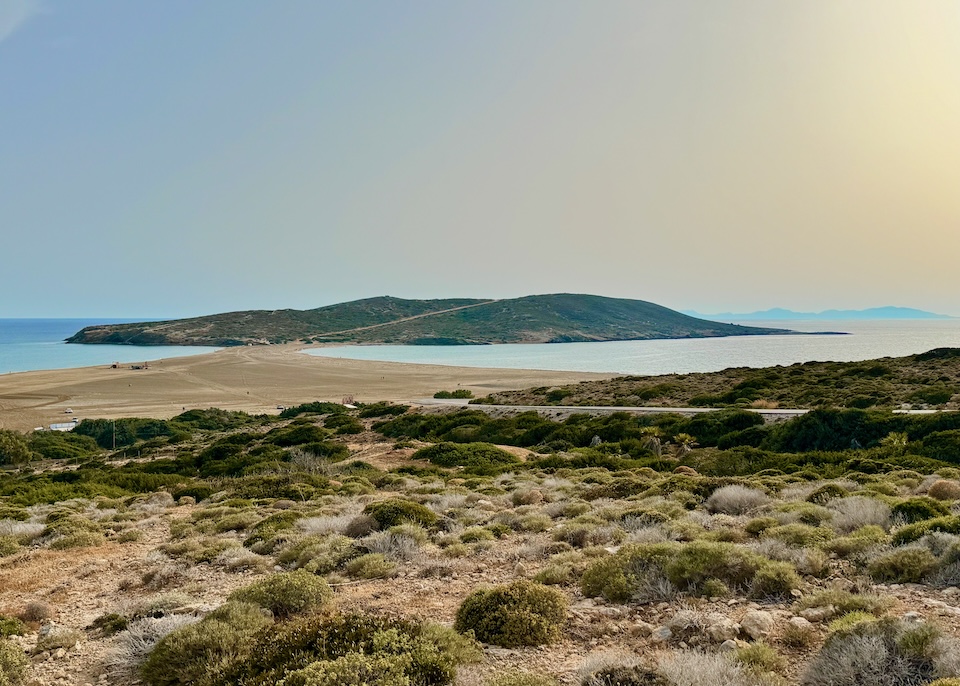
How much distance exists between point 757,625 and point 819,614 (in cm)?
78

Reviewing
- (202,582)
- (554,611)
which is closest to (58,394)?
(202,582)

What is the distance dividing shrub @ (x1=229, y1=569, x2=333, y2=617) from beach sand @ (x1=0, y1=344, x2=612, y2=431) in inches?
1783

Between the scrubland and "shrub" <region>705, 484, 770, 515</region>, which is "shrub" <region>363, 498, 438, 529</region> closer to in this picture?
the scrubland

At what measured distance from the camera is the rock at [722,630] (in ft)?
17.4

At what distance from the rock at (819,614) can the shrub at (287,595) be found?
211 inches

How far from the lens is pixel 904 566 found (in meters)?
6.58

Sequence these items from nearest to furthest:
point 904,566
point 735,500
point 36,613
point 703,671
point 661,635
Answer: point 703,671 < point 661,635 < point 904,566 < point 36,613 < point 735,500

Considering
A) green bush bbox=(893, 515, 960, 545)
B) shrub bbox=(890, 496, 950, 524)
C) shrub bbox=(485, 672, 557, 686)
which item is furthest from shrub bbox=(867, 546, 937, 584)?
shrub bbox=(485, 672, 557, 686)

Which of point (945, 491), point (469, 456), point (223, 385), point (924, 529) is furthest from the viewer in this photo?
point (223, 385)

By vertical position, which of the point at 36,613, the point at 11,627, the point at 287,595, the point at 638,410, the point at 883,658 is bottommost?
the point at 638,410

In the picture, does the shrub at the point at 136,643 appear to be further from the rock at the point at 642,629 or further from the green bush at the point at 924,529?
the green bush at the point at 924,529

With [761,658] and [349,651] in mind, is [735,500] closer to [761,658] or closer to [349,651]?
[761,658]

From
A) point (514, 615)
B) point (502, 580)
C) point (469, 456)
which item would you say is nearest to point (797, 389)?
point (469, 456)

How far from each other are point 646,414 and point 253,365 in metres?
80.0
